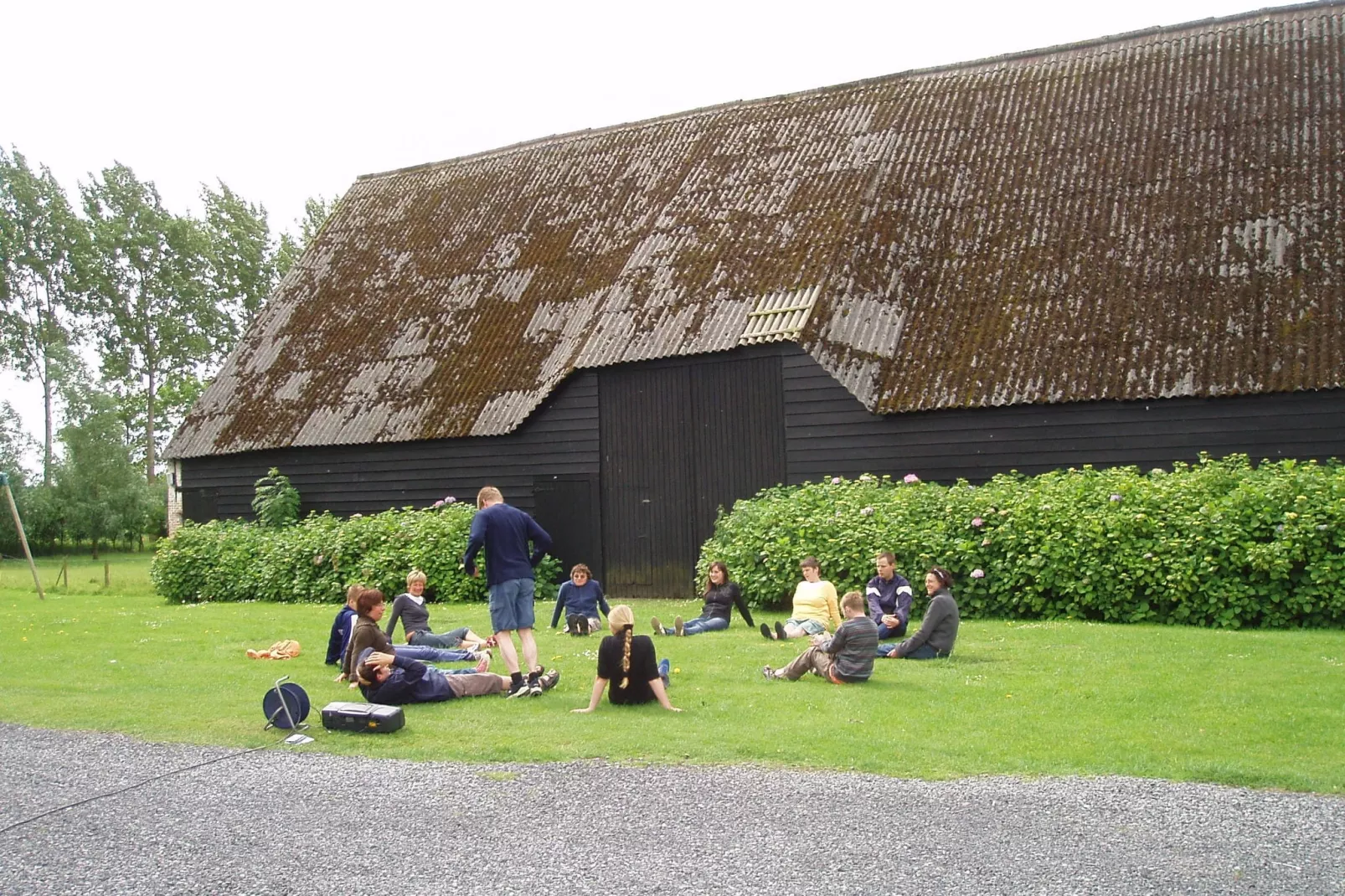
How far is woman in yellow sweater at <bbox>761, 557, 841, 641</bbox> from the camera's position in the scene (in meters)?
14.7

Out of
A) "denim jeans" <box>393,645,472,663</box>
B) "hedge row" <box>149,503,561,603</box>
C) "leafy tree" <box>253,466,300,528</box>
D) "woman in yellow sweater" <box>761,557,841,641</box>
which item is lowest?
"denim jeans" <box>393,645,472,663</box>

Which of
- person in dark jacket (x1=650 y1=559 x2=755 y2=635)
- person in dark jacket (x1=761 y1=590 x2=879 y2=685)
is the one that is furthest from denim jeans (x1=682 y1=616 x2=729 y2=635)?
person in dark jacket (x1=761 y1=590 x2=879 y2=685)

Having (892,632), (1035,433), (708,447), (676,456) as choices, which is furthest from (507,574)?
(676,456)

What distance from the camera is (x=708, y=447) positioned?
867 inches

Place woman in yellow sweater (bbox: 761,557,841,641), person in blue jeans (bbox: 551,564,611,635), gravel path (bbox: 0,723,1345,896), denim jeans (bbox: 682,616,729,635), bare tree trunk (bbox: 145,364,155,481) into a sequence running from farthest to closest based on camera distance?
bare tree trunk (bbox: 145,364,155,481), person in blue jeans (bbox: 551,564,611,635), denim jeans (bbox: 682,616,729,635), woman in yellow sweater (bbox: 761,557,841,641), gravel path (bbox: 0,723,1345,896)

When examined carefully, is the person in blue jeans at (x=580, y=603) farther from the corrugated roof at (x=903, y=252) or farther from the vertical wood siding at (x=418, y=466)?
the vertical wood siding at (x=418, y=466)

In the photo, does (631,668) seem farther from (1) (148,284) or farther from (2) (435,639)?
(1) (148,284)

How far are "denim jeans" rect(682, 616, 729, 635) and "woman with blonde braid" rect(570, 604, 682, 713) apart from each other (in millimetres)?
5276

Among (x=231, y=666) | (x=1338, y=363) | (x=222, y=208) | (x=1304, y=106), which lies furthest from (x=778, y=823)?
(x=222, y=208)

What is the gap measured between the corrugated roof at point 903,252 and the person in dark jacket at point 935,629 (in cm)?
707

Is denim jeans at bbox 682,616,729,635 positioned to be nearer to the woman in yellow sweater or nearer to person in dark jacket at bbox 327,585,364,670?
the woman in yellow sweater

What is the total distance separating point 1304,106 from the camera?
20.9 m

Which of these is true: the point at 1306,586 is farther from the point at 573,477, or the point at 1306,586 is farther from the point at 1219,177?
the point at 573,477

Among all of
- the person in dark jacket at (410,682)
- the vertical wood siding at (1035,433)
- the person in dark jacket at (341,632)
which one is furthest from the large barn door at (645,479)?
the person in dark jacket at (410,682)
